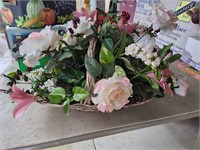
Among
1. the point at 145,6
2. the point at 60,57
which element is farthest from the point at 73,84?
the point at 145,6

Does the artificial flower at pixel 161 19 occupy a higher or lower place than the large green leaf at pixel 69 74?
higher

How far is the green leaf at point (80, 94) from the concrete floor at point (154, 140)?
503mm

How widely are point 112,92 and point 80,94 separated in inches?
2.8

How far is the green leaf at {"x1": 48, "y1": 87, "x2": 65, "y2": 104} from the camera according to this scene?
0.38 meters

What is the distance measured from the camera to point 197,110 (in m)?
0.46

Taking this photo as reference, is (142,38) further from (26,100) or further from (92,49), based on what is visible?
(26,100)

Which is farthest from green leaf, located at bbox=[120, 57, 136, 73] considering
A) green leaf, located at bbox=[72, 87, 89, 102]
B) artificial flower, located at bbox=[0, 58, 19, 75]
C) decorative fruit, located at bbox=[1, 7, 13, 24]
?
decorative fruit, located at bbox=[1, 7, 13, 24]

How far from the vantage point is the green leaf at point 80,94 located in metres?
0.36

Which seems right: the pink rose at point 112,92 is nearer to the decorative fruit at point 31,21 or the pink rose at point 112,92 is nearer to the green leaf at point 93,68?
the green leaf at point 93,68

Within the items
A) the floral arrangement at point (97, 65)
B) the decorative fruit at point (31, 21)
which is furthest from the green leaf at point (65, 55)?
the decorative fruit at point (31, 21)

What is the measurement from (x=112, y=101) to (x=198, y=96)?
12.1 inches

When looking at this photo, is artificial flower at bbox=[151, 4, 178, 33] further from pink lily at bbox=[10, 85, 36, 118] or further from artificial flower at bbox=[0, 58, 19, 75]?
artificial flower at bbox=[0, 58, 19, 75]

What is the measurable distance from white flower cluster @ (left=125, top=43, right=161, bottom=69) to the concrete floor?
492mm

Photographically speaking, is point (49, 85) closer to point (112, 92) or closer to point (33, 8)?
point (112, 92)
